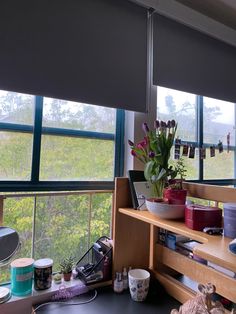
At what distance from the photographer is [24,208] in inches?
49.4

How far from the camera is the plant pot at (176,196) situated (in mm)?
986

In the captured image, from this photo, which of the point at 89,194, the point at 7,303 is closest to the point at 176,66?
the point at 89,194

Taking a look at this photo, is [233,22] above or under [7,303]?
above

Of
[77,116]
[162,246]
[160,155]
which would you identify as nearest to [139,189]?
[160,155]

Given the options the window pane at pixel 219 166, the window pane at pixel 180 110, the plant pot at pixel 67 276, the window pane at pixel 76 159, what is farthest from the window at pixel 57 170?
the window pane at pixel 219 166

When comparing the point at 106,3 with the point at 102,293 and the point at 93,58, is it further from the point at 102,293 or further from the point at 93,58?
the point at 102,293

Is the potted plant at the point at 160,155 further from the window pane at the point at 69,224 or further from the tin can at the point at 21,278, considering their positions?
the tin can at the point at 21,278

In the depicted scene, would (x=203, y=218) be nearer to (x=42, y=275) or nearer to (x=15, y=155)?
(x=42, y=275)

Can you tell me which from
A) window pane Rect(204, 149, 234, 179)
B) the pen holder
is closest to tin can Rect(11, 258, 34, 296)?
the pen holder

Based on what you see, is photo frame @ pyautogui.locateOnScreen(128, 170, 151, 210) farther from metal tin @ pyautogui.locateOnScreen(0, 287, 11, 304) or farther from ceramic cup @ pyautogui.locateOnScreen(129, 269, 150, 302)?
metal tin @ pyautogui.locateOnScreen(0, 287, 11, 304)

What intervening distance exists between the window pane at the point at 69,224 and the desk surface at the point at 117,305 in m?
0.28

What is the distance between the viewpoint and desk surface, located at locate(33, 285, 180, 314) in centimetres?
103

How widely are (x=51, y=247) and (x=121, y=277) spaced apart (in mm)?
417

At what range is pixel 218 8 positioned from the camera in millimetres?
1684
